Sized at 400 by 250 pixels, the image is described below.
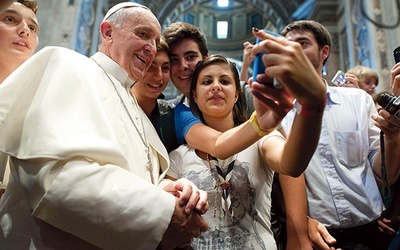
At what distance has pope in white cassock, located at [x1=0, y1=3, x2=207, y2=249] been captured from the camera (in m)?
1.28

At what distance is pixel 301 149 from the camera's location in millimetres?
1340

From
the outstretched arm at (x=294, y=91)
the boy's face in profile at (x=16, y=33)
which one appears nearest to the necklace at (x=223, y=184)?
the outstretched arm at (x=294, y=91)

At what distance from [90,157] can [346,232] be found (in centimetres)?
164

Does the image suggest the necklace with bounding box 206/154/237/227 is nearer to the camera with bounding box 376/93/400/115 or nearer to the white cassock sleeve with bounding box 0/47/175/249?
the white cassock sleeve with bounding box 0/47/175/249

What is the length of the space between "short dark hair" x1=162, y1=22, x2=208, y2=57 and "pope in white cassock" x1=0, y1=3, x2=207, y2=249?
1.09 meters

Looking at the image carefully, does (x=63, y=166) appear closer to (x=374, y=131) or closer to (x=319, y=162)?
(x=319, y=162)

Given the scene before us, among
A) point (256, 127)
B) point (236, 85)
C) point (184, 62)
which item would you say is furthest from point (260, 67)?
point (184, 62)

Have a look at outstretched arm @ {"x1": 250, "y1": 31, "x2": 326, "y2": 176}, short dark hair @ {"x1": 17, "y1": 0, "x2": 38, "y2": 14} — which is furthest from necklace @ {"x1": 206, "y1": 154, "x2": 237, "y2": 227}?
short dark hair @ {"x1": 17, "y1": 0, "x2": 38, "y2": 14}

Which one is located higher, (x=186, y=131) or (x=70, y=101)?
(x=70, y=101)

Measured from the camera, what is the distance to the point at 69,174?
4.20ft

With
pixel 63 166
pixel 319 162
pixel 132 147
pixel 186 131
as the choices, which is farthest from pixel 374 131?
pixel 63 166

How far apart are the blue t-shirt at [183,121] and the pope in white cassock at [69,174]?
0.49m

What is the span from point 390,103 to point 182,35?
1.51 meters

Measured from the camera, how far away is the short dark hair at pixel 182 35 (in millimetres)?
2680
